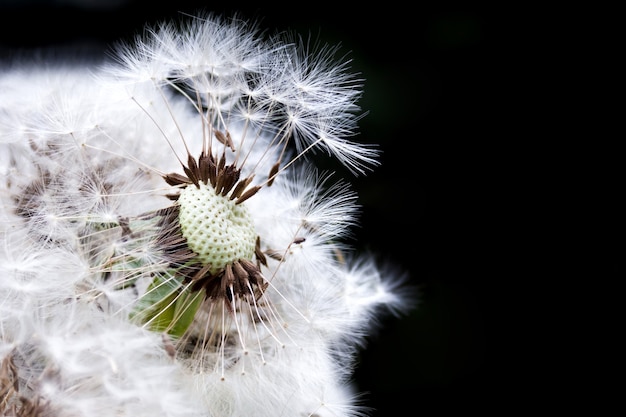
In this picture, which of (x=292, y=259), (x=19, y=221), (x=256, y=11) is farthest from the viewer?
(x=256, y=11)

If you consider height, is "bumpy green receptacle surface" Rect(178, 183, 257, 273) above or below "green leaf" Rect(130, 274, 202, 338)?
above

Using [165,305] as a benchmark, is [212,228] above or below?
above

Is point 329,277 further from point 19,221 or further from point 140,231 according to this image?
point 19,221

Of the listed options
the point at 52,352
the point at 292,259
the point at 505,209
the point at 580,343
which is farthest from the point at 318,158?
the point at 52,352

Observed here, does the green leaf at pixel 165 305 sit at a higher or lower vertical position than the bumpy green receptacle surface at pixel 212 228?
lower
